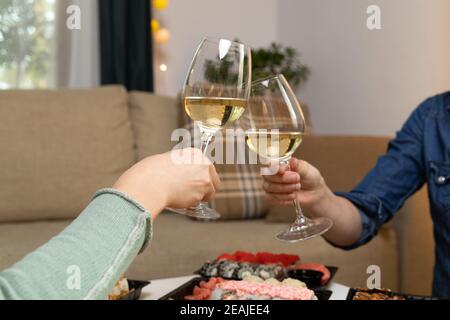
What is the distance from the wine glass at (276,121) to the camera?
0.80 m

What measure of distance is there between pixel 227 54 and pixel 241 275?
486 mm

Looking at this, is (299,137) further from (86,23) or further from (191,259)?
(86,23)

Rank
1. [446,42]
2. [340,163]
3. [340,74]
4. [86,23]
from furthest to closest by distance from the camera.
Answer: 1. [86,23]
2. [340,74]
3. [446,42]
4. [340,163]

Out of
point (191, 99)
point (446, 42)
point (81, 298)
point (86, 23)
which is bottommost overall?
point (81, 298)

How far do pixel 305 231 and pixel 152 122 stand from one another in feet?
4.64

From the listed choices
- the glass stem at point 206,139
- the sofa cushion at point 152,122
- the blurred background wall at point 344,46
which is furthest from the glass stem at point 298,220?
the blurred background wall at point 344,46

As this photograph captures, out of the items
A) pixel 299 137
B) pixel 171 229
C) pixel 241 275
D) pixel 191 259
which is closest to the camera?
pixel 299 137

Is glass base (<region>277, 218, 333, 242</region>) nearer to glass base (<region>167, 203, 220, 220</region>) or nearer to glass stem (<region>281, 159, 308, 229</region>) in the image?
glass stem (<region>281, 159, 308, 229</region>)

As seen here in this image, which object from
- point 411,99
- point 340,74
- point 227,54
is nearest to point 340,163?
point 411,99

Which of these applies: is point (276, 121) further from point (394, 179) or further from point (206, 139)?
point (394, 179)

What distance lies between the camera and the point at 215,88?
2.33 ft

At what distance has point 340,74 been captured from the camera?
2.93 metres

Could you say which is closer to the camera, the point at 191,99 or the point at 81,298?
the point at 81,298

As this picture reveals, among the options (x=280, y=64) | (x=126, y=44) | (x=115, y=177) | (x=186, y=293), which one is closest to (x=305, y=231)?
(x=186, y=293)
